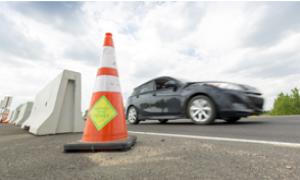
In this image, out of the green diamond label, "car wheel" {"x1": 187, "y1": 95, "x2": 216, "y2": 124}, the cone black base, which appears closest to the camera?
the cone black base

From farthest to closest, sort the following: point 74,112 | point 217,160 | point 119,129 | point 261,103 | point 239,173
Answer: point 261,103, point 74,112, point 119,129, point 217,160, point 239,173

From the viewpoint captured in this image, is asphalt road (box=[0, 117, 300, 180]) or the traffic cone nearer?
asphalt road (box=[0, 117, 300, 180])

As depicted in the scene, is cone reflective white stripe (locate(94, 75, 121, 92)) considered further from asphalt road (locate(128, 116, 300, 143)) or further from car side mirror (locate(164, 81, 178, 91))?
car side mirror (locate(164, 81, 178, 91))

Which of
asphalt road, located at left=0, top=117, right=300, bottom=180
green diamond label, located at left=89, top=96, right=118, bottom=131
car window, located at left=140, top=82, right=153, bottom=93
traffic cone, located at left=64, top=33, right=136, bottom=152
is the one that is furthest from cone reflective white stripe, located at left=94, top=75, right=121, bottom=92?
car window, located at left=140, top=82, right=153, bottom=93

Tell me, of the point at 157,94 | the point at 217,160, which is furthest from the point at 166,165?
the point at 157,94

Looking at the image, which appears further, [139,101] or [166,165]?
[139,101]

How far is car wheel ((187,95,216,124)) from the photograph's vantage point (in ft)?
15.7

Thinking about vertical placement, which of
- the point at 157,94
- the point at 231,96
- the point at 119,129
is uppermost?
the point at 157,94

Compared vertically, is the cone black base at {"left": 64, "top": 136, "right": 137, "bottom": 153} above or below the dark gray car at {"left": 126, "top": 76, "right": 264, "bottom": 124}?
below

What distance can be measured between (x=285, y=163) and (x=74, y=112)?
148 inches

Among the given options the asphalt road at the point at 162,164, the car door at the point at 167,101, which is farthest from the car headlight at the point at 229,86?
the asphalt road at the point at 162,164

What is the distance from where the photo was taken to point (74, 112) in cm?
412

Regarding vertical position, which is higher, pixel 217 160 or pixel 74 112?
pixel 74 112

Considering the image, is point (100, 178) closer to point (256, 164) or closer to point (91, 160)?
point (91, 160)
